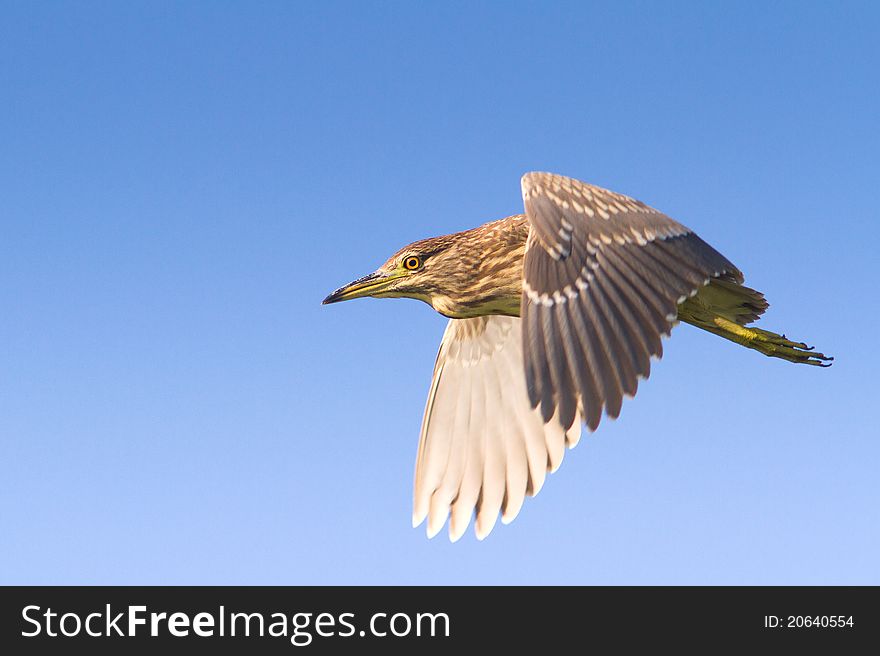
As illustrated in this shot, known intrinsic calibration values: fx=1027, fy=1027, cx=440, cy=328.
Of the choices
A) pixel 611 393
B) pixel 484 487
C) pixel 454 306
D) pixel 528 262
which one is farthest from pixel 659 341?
pixel 484 487

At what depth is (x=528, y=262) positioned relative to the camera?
6652 mm

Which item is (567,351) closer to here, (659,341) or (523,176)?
(659,341)

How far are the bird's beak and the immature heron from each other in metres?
0.01

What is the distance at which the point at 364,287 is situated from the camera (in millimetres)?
8594

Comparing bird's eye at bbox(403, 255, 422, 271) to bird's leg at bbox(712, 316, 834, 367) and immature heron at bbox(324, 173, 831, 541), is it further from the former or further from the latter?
bird's leg at bbox(712, 316, 834, 367)

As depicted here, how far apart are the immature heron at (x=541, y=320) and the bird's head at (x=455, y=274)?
11 mm

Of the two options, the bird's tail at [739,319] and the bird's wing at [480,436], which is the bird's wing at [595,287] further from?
the bird's wing at [480,436]

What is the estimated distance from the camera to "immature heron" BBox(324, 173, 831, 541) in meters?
6.27

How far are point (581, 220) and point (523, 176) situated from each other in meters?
0.61

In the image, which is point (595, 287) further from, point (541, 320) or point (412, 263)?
point (412, 263)

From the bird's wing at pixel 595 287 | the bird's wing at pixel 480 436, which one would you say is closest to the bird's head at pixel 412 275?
the bird's wing at pixel 595 287

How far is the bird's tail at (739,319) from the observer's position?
8086 mm

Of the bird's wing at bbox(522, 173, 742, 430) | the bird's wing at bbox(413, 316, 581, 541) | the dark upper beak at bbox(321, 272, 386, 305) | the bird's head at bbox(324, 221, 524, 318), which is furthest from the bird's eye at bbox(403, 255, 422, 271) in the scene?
the bird's wing at bbox(413, 316, 581, 541)

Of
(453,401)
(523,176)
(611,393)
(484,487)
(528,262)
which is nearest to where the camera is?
(611,393)
